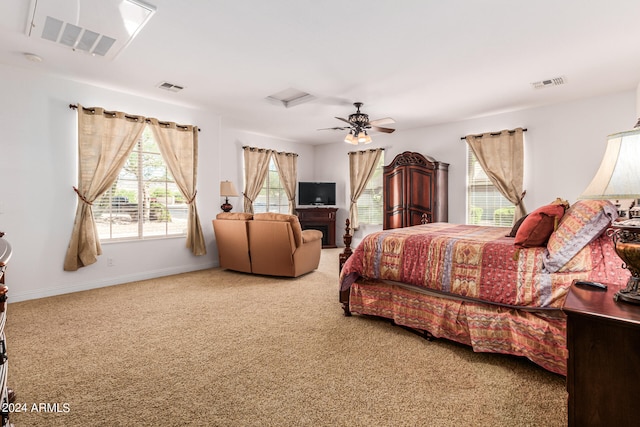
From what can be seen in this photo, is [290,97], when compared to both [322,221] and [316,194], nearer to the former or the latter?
[316,194]

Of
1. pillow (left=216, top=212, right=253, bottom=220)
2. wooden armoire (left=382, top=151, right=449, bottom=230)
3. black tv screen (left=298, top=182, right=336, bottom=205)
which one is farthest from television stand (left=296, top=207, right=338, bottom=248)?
pillow (left=216, top=212, right=253, bottom=220)

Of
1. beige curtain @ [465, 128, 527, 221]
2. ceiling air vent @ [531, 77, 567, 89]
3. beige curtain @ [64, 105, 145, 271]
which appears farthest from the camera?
beige curtain @ [465, 128, 527, 221]

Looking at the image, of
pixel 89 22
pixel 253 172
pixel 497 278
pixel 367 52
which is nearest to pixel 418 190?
pixel 367 52

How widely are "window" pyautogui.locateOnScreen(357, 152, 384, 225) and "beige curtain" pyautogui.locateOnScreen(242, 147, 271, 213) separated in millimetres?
2318

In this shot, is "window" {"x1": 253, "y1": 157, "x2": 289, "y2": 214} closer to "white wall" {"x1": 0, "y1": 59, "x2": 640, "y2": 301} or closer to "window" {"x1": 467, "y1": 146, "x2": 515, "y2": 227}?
"white wall" {"x1": 0, "y1": 59, "x2": 640, "y2": 301}

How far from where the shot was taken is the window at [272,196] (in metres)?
7.15

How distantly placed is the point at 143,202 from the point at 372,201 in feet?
15.0

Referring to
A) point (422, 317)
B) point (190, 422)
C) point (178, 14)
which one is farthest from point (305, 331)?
point (178, 14)

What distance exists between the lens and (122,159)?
4398mm

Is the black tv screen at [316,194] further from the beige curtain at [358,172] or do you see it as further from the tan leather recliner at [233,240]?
the tan leather recliner at [233,240]

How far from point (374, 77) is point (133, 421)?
3.80 metres

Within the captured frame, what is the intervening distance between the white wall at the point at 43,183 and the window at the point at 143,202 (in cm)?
27

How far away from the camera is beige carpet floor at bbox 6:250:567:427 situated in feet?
5.50

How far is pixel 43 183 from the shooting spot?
3.84 metres
